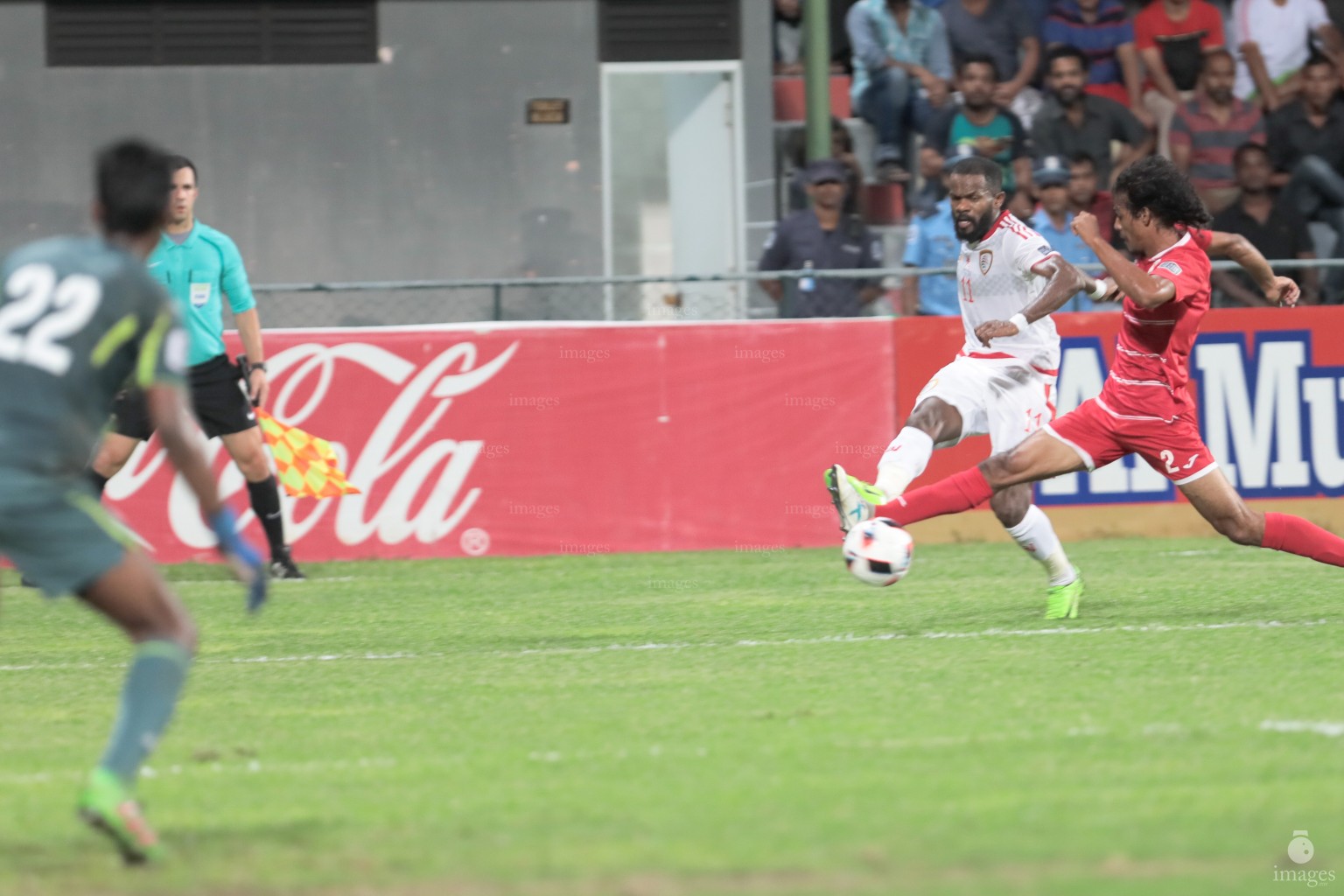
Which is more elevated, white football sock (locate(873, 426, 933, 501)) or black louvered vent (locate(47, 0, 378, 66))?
black louvered vent (locate(47, 0, 378, 66))

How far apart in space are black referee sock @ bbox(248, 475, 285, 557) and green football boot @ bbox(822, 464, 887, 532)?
4.18 meters

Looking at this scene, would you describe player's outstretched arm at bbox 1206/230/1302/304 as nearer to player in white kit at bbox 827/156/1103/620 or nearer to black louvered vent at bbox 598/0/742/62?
player in white kit at bbox 827/156/1103/620

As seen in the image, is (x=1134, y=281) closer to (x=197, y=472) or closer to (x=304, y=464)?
(x=197, y=472)

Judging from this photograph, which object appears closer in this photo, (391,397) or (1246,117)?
(391,397)

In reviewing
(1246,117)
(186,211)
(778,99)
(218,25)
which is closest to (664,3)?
(778,99)

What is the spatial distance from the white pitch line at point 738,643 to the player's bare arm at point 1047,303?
4.27ft

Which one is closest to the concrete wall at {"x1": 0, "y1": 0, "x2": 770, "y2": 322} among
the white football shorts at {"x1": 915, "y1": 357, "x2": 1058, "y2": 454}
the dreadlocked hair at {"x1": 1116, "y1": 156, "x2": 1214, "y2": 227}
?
the white football shorts at {"x1": 915, "y1": 357, "x2": 1058, "y2": 454}

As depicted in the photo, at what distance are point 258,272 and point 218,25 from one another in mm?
2207

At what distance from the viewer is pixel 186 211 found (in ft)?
35.2

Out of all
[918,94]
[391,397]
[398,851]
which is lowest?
[398,851]

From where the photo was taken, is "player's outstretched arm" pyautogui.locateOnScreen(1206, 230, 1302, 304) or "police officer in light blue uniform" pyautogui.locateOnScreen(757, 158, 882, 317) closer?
"player's outstretched arm" pyautogui.locateOnScreen(1206, 230, 1302, 304)

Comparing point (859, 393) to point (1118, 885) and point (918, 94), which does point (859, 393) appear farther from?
point (1118, 885)

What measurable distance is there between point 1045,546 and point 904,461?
34.8 inches

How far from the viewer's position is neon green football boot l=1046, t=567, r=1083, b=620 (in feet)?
29.5
